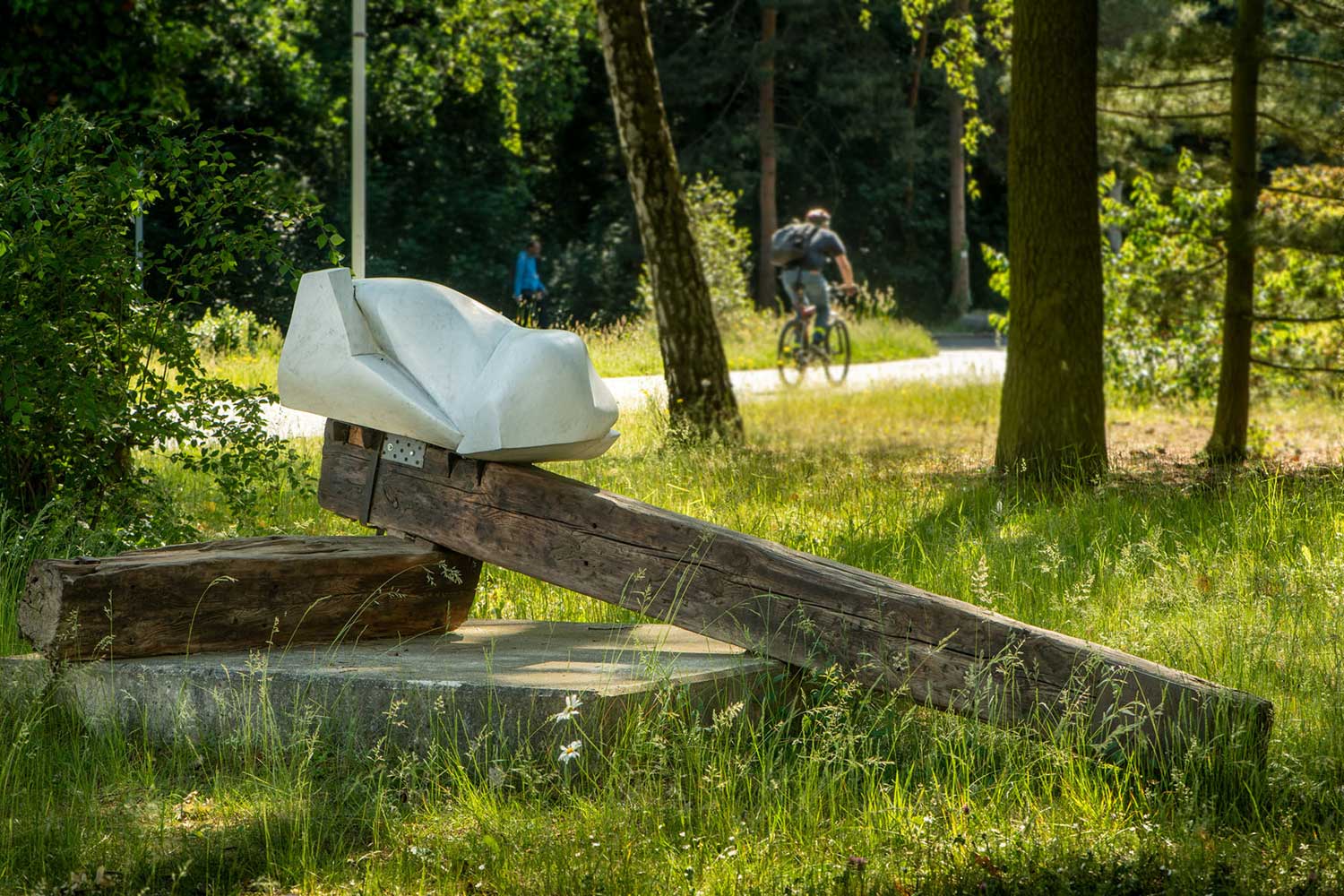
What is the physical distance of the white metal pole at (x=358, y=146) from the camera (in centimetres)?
998

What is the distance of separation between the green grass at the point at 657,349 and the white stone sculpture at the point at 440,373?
724 cm

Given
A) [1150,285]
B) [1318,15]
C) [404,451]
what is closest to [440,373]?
[404,451]

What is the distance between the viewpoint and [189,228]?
5.39 m

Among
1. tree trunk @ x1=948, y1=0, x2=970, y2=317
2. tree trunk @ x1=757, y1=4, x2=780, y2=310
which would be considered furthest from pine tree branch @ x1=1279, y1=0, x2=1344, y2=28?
tree trunk @ x1=948, y1=0, x2=970, y2=317

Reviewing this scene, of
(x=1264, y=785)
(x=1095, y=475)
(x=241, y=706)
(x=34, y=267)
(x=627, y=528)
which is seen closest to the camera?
(x=1264, y=785)

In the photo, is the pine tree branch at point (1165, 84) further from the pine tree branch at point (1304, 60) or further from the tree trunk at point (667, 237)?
the tree trunk at point (667, 237)

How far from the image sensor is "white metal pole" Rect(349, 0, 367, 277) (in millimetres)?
9977

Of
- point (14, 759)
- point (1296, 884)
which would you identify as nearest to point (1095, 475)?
point (1296, 884)

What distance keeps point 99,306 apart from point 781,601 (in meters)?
3.20

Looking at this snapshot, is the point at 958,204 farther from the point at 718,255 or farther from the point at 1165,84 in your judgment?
the point at 1165,84

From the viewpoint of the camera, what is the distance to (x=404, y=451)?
4410 millimetres

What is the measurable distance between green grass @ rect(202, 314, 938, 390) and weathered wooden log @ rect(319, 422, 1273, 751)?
7370 mm

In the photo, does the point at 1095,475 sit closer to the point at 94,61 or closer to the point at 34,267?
→ the point at 34,267

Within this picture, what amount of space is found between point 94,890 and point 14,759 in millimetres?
824
